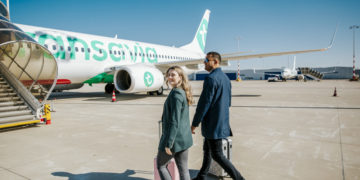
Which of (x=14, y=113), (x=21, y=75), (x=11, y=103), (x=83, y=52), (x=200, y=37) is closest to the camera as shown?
(x=14, y=113)

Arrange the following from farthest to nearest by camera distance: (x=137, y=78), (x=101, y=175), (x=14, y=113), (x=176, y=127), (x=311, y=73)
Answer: (x=311, y=73)
(x=137, y=78)
(x=14, y=113)
(x=101, y=175)
(x=176, y=127)

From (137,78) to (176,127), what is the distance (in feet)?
27.1

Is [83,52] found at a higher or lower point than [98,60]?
higher

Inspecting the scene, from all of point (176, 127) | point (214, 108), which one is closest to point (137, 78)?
point (214, 108)

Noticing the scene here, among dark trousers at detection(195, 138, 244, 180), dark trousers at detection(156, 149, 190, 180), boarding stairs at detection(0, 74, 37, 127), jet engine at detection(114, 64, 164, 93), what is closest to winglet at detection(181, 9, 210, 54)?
jet engine at detection(114, 64, 164, 93)

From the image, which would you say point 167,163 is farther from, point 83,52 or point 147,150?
point 83,52

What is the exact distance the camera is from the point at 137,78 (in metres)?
10.1

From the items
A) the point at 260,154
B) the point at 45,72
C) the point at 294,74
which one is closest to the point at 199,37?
the point at 45,72

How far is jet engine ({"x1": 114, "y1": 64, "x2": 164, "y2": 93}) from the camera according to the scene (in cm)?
998

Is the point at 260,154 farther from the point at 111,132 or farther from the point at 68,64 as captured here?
the point at 68,64

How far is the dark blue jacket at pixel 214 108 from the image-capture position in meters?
2.37

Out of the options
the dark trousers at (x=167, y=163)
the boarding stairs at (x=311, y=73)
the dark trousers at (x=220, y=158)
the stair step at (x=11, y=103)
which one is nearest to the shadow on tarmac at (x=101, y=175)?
the dark trousers at (x=167, y=163)

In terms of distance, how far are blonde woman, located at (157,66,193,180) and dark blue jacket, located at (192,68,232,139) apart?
8.3 inches

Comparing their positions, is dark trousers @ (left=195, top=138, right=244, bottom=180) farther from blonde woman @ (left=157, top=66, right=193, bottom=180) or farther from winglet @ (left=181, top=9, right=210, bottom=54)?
winglet @ (left=181, top=9, right=210, bottom=54)
